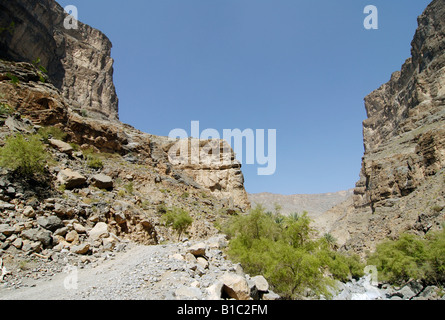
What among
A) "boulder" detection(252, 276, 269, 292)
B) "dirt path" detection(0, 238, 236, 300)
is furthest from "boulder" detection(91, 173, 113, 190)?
"boulder" detection(252, 276, 269, 292)

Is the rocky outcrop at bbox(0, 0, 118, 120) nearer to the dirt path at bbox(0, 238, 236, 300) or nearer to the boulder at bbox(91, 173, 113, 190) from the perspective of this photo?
the boulder at bbox(91, 173, 113, 190)

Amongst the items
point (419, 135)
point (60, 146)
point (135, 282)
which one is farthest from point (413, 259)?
point (60, 146)

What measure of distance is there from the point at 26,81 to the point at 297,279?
89.6 feet

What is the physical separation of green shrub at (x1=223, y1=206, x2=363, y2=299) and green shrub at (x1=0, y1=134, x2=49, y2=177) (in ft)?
38.3

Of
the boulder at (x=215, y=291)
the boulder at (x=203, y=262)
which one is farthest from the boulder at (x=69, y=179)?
the boulder at (x=215, y=291)

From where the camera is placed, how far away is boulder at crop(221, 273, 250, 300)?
641 centimetres

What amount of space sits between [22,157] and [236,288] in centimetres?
1129

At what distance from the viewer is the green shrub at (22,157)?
10773 mm

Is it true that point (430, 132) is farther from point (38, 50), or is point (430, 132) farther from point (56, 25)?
point (56, 25)

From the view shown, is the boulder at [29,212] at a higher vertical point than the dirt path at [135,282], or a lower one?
higher

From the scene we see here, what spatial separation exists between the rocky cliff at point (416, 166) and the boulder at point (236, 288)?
100 ft

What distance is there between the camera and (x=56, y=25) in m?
66.9

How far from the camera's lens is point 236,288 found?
6453 millimetres

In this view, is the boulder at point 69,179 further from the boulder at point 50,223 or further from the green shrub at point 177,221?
the green shrub at point 177,221
